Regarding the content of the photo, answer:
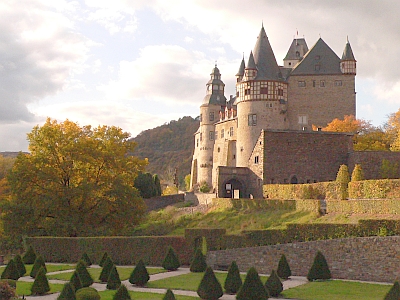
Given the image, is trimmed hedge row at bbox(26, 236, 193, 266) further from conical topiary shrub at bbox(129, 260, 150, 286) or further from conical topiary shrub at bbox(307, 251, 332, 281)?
conical topiary shrub at bbox(307, 251, 332, 281)

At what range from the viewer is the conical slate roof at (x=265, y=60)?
64.6 m

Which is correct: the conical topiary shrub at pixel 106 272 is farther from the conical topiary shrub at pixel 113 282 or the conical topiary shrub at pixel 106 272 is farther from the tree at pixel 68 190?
the tree at pixel 68 190

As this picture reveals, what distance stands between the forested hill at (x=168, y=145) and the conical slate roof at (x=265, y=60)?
71.2m

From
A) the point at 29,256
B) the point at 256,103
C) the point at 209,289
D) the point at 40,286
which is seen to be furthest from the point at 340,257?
the point at 256,103

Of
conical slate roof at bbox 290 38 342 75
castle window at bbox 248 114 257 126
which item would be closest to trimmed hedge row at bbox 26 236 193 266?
castle window at bbox 248 114 257 126

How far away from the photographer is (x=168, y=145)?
159m

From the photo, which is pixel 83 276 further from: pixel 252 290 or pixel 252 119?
pixel 252 119

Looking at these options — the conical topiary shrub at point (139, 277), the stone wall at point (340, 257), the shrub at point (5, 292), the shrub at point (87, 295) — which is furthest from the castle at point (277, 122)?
the shrub at point (5, 292)

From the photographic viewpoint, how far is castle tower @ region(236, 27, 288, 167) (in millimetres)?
63438

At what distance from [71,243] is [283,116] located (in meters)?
35.4

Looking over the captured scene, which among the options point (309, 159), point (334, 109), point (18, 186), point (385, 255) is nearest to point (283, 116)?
point (334, 109)

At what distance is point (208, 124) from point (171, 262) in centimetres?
5059

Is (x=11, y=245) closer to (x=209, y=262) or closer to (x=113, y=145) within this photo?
(x=113, y=145)

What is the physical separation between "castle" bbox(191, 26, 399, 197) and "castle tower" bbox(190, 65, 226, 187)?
13cm
